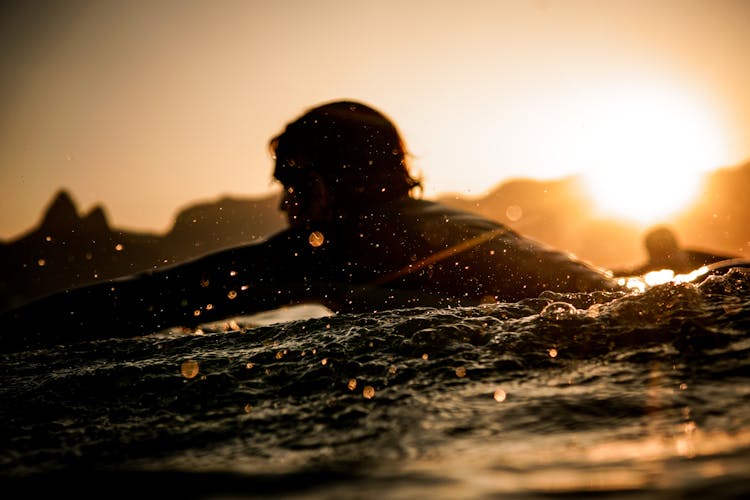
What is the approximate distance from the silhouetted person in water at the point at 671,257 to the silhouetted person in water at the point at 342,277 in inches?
74.4

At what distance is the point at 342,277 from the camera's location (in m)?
3.51

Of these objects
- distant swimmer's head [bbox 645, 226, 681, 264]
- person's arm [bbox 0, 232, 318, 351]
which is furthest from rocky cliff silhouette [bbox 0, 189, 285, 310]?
person's arm [bbox 0, 232, 318, 351]

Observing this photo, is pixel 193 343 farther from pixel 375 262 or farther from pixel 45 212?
pixel 45 212

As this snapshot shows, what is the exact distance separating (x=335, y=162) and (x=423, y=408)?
2.67m

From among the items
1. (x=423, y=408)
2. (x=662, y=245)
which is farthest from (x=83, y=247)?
(x=423, y=408)

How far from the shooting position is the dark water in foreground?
119 cm

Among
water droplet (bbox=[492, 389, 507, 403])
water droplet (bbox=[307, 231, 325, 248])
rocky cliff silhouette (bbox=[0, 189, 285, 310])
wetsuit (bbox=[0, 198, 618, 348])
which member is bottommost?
water droplet (bbox=[492, 389, 507, 403])

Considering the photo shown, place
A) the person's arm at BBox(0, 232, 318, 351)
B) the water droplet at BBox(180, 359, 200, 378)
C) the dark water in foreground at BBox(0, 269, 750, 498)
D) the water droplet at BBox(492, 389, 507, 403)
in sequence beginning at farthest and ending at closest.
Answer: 1. the person's arm at BBox(0, 232, 318, 351)
2. the water droplet at BBox(180, 359, 200, 378)
3. the water droplet at BBox(492, 389, 507, 403)
4. the dark water in foreground at BBox(0, 269, 750, 498)

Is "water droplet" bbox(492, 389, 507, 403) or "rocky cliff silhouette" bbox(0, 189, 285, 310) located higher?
"rocky cliff silhouette" bbox(0, 189, 285, 310)

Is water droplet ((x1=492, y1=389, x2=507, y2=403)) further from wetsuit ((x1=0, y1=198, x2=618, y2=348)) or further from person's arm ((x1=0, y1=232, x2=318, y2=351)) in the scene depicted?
person's arm ((x1=0, y1=232, x2=318, y2=351))

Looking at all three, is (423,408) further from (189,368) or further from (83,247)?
(83,247)

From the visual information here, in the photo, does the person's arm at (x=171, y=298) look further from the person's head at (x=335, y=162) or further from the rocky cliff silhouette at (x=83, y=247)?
the rocky cliff silhouette at (x=83, y=247)

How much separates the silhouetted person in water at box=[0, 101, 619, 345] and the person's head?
0.31 metres

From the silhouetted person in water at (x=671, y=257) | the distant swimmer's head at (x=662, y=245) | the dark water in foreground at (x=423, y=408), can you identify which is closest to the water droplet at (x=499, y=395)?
the dark water in foreground at (x=423, y=408)
